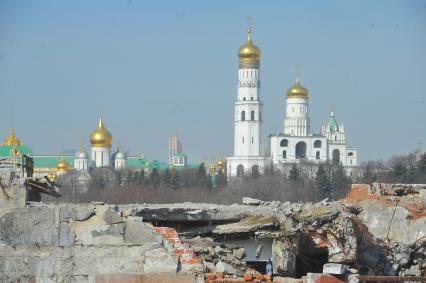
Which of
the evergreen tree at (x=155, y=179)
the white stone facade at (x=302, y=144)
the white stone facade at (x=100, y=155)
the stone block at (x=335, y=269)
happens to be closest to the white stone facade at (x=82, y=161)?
the white stone facade at (x=100, y=155)

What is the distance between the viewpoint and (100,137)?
5266 inches

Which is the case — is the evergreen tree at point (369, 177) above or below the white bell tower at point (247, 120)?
below

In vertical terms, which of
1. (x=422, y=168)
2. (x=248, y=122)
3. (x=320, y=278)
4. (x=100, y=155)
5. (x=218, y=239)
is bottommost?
(x=320, y=278)

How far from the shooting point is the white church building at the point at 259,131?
5256 inches

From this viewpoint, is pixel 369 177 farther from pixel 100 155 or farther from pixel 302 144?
pixel 100 155

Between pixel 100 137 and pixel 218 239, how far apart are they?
124 m

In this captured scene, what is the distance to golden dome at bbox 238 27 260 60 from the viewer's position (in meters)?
131

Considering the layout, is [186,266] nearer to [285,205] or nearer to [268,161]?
[285,205]

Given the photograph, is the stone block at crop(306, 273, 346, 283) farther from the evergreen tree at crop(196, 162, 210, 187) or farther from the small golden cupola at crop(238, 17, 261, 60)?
the small golden cupola at crop(238, 17, 261, 60)

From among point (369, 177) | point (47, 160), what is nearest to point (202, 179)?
point (369, 177)

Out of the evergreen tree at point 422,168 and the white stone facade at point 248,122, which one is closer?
the evergreen tree at point 422,168

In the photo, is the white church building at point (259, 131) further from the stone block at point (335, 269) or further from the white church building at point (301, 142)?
the stone block at point (335, 269)

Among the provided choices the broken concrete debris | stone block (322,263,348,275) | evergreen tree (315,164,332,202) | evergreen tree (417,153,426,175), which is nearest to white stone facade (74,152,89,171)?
evergreen tree (315,164,332,202)

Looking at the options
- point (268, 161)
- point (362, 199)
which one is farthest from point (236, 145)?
point (362, 199)
